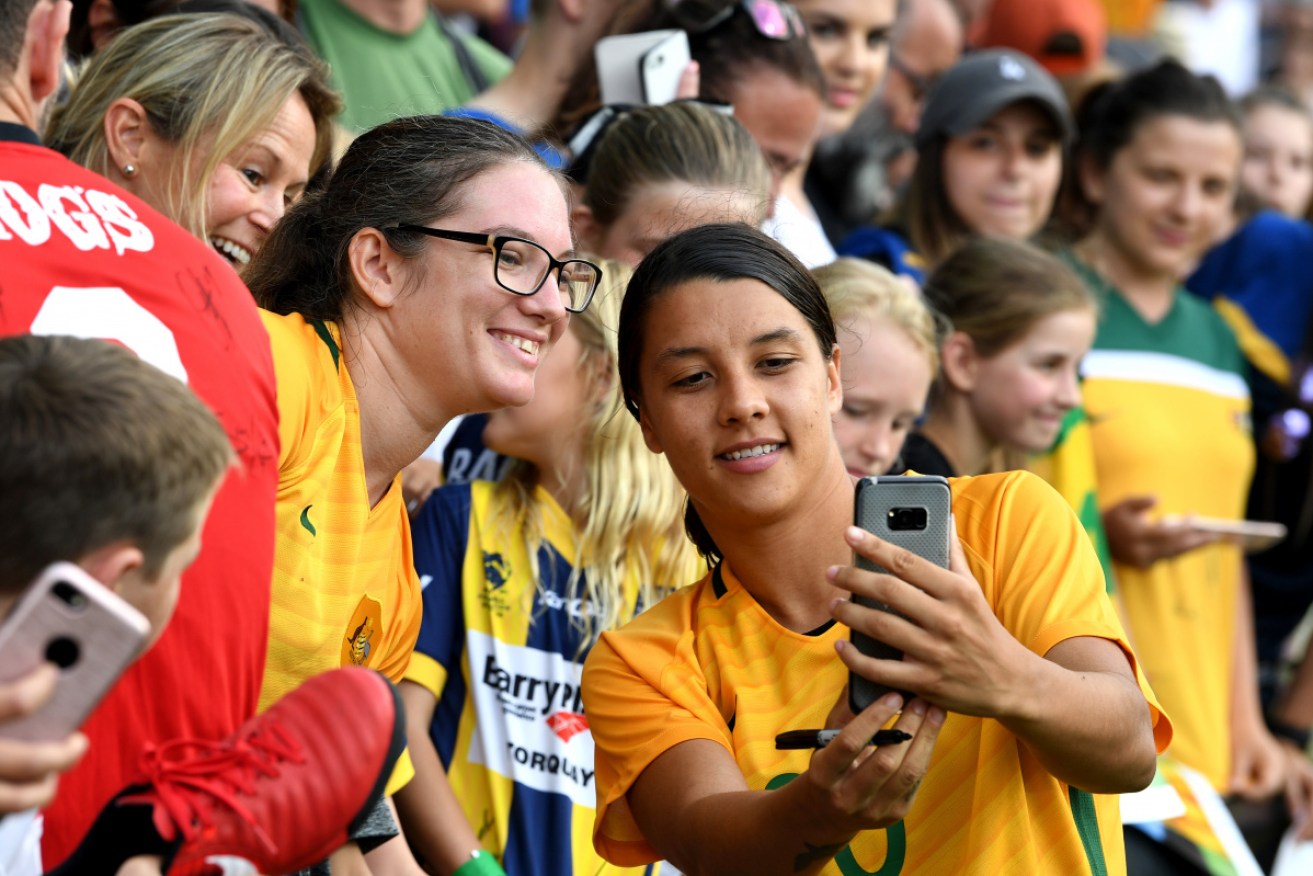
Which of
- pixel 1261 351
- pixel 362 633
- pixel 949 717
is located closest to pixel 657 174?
pixel 362 633

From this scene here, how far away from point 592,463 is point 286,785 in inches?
74.3

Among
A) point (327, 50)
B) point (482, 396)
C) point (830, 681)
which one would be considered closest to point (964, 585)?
point (830, 681)

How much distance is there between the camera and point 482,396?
271 centimetres

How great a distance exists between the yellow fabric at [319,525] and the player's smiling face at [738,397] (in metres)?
0.52

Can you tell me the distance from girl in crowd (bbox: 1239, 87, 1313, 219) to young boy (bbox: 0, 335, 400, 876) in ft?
20.3

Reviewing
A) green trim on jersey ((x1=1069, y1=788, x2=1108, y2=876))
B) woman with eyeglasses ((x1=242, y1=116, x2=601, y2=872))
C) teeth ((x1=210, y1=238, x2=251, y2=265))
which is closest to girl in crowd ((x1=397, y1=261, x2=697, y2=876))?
woman with eyeglasses ((x1=242, y1=116, x2=601, y2=872))

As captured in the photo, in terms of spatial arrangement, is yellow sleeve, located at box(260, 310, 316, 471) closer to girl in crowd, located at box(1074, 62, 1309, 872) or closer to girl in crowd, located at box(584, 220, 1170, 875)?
girl in crowd, located at box(584, 220, 1170, 875)

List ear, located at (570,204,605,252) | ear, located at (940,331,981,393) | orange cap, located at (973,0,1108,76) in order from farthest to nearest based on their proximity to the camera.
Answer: orange cap, located at (973,0,1108,76) < ear, located at (940,331,981,393) < ear, located at (570,204,605,252)

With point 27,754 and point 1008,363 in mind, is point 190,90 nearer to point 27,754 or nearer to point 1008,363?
point 27,754

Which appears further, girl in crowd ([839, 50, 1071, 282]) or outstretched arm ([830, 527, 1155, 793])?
girl in crowd ([839, 50, 1071, 282])

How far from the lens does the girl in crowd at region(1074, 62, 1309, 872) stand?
4930 mm

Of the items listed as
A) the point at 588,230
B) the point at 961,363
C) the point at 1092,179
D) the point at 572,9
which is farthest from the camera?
the point at 1092,179

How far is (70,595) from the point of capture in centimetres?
164

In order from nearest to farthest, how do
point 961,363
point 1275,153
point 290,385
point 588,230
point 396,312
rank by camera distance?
point 290,385, point 396,312, point 588,230, point 961,363, point 1275,153
